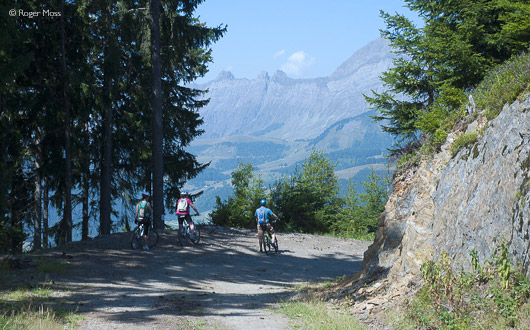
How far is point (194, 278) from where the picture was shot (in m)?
13.0

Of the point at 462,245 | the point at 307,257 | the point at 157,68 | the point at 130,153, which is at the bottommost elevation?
the point at 307,257

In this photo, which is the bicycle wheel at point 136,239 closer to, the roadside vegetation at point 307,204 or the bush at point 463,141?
the roadside vegetation at point 307,204

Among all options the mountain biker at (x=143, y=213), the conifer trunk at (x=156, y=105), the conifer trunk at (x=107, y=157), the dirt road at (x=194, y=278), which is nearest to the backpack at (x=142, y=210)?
the mountain biker at (x=143, y=213)

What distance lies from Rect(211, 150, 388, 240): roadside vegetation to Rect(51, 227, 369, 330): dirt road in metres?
6.08

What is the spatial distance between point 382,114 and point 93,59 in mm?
16037

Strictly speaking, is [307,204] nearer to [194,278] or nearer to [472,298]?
[194,278]

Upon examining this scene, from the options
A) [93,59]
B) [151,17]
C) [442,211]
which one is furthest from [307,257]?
[93,59]

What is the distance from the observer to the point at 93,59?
2420cm

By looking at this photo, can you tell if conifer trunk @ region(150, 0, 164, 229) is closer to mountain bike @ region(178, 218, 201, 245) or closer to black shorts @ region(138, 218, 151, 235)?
mountain bike @ region(178, 218, 201, 245)

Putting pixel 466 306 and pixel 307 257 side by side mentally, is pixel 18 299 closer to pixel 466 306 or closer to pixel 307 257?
pixel 466 306

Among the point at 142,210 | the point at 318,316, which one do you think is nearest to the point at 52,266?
the point at 142,210

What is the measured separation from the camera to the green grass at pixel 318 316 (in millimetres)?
7193

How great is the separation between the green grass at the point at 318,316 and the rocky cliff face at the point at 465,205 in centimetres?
136

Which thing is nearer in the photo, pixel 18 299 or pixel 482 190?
pixel 482 190
